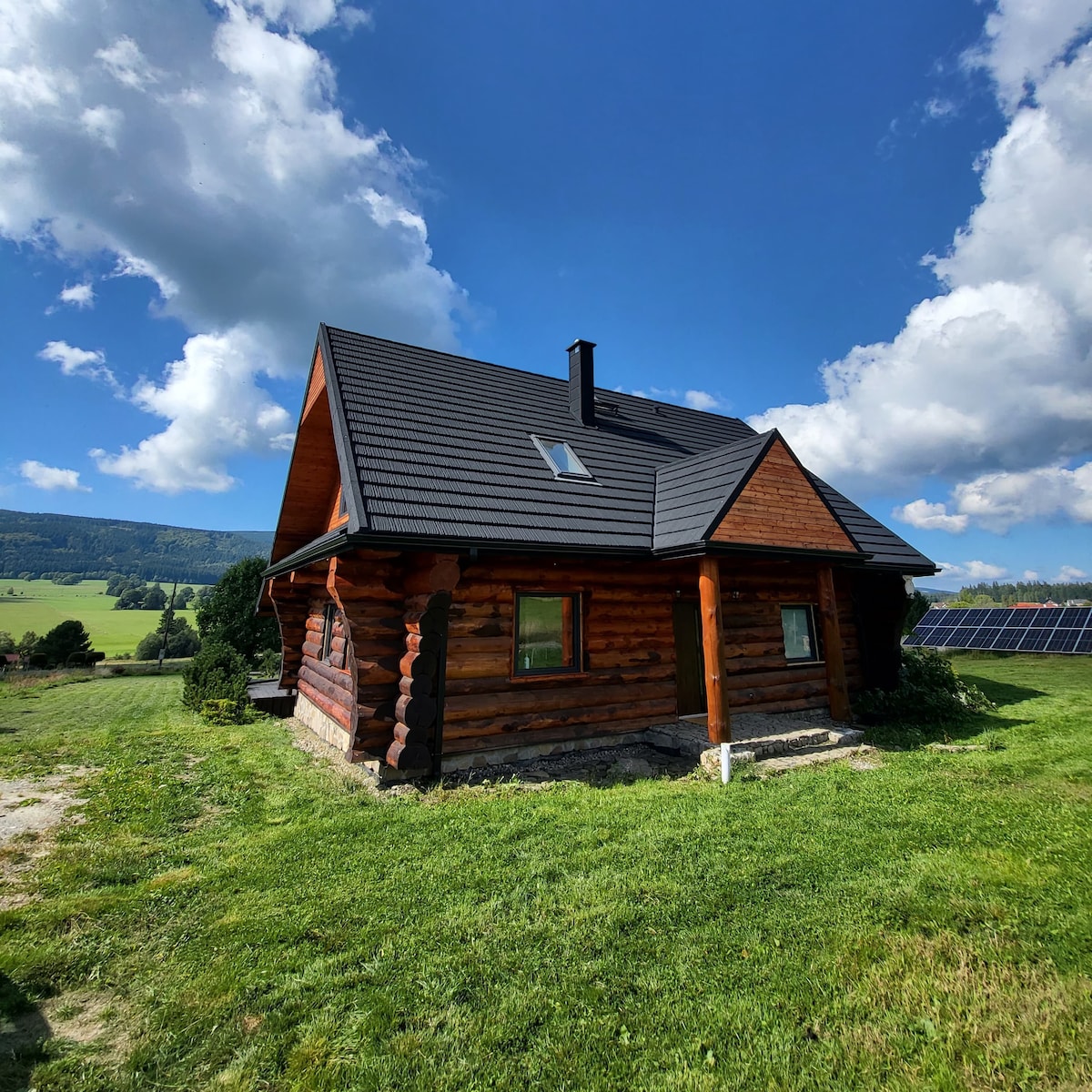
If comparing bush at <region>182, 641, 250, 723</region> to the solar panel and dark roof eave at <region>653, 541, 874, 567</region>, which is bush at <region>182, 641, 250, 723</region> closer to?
dark roof eave at <region>653, 541, 874, 567</region>

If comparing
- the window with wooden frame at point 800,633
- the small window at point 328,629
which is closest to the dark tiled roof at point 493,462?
the window with wooden frame at point 800,633

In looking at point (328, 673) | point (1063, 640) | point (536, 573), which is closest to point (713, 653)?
point (536, 573)

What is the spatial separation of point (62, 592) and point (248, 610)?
92933 mm

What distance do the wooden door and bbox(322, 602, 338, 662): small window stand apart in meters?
5.90

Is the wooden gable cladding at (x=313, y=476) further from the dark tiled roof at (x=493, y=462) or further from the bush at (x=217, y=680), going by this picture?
the bush at (x=217, y=680)

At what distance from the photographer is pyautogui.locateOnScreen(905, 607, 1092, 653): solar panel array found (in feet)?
57.3

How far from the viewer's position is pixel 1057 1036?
238cm

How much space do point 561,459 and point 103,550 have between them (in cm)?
19231

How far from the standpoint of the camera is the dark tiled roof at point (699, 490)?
24.5 feet

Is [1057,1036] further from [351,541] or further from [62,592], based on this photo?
[62,592]

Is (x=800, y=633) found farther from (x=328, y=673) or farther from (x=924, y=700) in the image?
(x=328, y=673)

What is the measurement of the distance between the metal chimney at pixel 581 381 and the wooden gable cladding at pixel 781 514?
431 cm

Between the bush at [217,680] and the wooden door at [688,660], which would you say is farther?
the bush at [217,680]

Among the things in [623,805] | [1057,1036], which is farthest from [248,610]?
[1057,1036]
